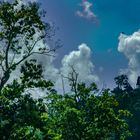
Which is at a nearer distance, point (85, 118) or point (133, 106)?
point (85, 118)

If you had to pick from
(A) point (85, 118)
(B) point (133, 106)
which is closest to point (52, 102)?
(A) point (85, 118)

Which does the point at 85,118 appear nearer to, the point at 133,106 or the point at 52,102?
the point at 52,102

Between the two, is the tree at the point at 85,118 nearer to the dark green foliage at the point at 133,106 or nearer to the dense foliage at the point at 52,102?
the dense foliage at the point at 52,102

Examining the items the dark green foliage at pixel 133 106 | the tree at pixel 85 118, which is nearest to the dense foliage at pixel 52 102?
the tree at pixel 85 118

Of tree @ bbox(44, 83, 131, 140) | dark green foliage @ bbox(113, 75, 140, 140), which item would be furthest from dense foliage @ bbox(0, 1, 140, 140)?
dark green foliage @ bbox(113, 75, 140, 140)

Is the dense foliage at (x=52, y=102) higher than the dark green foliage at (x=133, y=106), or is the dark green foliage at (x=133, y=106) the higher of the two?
the dark green foliage at (x=133, y=106)

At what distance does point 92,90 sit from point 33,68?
22.4 ft

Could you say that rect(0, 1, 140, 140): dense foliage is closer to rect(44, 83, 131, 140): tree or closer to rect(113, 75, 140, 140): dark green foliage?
rect(44, 83, 131, 140): tree

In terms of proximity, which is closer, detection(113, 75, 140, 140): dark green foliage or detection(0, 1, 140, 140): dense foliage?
detection(0, 1, 140, 140): dense foliage

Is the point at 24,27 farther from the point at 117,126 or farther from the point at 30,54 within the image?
the point at 117,126

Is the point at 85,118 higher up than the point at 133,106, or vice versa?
the point at 133,106

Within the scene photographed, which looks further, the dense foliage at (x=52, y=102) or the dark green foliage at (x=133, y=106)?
the dark green foliage at (x=133, y=106)

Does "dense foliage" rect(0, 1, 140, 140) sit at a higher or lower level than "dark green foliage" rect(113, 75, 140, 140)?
lower

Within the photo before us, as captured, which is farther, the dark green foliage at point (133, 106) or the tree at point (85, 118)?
the dark green foliage at point (133, 106)
